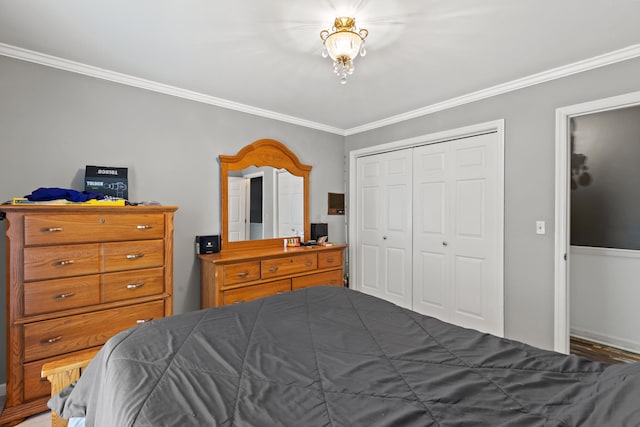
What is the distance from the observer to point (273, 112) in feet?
11.6

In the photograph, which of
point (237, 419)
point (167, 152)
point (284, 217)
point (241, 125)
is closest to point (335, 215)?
point (284, 217)

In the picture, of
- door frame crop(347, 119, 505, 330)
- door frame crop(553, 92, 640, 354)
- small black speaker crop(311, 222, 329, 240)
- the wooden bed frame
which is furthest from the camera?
small black speaker crop(311, 222, 329, 240)

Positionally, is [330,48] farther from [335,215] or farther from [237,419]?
[335,215]

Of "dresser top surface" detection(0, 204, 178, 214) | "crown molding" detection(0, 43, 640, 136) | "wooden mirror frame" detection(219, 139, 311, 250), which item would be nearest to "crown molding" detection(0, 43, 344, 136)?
"crown molding" detection(0, 43, 640, 136)

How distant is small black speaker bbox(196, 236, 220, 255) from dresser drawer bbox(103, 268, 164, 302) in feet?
2.17

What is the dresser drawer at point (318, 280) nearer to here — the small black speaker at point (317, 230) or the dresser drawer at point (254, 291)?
the dresser drawer at point (254, 291)

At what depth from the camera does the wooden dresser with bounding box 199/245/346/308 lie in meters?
2.76

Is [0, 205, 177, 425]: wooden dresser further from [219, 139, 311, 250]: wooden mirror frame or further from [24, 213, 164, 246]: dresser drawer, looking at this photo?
[219, 139, 311, 250]: wooden mirror frame

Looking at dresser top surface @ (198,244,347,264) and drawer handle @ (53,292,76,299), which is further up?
dresser top surface @ (198,244,347,264)

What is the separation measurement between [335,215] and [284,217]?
84cm

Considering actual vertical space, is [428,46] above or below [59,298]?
above

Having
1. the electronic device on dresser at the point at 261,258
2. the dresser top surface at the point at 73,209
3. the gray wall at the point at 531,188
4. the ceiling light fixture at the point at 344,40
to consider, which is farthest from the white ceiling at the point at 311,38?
the dresser top surface at the point at 73,209

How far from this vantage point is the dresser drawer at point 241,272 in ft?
9.09

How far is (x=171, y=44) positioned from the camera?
2084 mm
